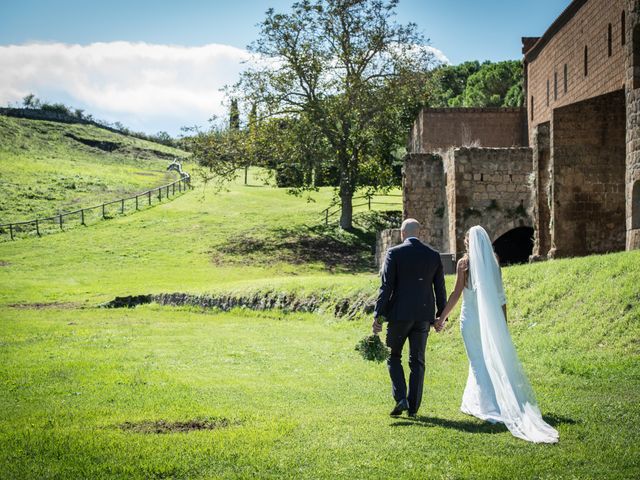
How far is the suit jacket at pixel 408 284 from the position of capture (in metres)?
9.64

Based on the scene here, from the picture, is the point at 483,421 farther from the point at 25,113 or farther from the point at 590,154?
the point at 25,113

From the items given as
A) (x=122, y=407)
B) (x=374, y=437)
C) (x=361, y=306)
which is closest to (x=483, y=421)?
(x=374, y=437)

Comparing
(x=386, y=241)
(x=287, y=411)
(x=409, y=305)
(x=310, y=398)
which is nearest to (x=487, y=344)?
(x=409, y=305)

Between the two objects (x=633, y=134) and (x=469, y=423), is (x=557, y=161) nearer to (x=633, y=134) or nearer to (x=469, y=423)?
(x=633, y=134)

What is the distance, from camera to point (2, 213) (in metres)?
56.6

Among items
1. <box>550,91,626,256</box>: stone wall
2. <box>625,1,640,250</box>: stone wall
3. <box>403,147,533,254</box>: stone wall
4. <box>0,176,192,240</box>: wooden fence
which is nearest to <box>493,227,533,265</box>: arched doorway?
<box>403,147,533,254</box>: stone wall

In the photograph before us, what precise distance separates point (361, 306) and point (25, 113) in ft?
320

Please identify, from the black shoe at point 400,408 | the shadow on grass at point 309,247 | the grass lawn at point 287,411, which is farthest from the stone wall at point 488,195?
the black shoe at point 400,408

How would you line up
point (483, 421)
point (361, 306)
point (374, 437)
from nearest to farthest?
point (374, 437), point (483, 421), point (361, 306)

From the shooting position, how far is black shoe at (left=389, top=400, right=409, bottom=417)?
9609 millimetres

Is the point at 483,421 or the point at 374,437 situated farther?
the point at 483,421

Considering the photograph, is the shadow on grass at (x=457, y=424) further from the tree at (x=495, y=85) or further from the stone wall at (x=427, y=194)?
the tree at (x=495, y=85)

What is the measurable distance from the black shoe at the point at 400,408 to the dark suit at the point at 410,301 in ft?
0.17

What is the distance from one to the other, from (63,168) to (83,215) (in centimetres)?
2671
